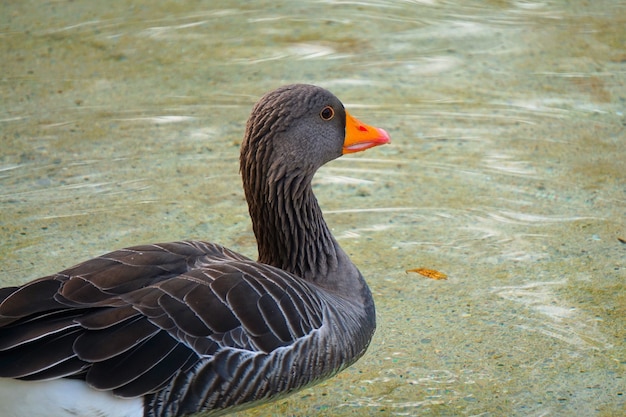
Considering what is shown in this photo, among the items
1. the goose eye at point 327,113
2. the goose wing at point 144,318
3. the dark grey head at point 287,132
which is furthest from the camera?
the goose eye at point 327,113

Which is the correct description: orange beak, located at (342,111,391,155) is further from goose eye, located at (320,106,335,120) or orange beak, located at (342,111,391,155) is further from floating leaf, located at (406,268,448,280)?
floating leaf, located at (406,268,448,280)

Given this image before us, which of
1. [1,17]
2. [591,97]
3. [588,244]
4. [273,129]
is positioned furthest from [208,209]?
[1,17]

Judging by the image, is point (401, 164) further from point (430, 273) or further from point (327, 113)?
point (327, 113)

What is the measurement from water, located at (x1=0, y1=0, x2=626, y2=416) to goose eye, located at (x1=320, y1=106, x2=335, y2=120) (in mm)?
1061

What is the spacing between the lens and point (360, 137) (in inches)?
180

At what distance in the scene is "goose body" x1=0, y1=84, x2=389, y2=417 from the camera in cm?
345

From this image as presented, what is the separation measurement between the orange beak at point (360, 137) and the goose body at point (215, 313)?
3 centimetres

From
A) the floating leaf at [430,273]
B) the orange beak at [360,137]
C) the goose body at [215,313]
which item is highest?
the orange beak at [360,137]

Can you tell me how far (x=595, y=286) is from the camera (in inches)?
197

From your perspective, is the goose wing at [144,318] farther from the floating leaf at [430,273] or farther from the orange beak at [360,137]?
the floating leaf at [430,273]

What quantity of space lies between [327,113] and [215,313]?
118 centimetres

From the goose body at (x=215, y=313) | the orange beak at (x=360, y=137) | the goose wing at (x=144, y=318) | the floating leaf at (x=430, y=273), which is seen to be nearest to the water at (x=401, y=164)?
the floating leaf at (x=430, y=273)

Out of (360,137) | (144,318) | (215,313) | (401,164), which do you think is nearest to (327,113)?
(360,137)

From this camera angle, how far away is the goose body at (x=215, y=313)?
3.45 m
